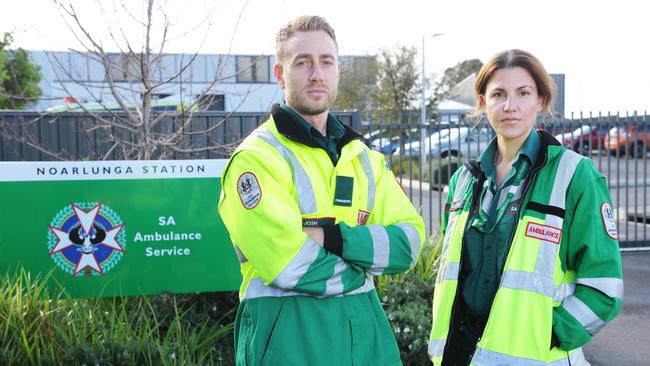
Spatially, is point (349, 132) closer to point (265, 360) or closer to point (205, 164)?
point (265, 360)

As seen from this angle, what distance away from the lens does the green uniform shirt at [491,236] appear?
2631mm

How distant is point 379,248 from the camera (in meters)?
2.51

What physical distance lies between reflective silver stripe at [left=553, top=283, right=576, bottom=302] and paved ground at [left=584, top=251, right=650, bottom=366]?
319 cm

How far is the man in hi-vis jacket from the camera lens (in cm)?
234

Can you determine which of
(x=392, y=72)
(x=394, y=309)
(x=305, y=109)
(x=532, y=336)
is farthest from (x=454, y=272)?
(x=392, y=72)

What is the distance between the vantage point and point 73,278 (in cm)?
479

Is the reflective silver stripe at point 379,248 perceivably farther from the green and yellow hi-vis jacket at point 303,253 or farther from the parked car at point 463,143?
the parked car at point 463,143

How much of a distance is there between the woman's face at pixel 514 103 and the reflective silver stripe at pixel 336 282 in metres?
0.93

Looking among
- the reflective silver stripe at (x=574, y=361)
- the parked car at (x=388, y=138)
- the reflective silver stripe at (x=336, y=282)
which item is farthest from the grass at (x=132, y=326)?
the parked car at (x=388, y=138)

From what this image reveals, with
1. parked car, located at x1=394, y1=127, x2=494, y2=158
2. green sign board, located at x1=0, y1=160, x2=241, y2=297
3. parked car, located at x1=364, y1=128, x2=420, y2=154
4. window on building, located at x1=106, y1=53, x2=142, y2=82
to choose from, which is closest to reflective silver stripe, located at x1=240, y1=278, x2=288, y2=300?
green sign board, located at x1=0, y1=160, x2=241, y2=297

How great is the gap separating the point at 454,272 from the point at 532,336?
0.43 m

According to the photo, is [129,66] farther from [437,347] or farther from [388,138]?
[388,138]

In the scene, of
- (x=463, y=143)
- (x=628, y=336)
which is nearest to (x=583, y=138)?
(x=463, y=143)

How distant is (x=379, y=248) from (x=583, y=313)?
0.77 metres
